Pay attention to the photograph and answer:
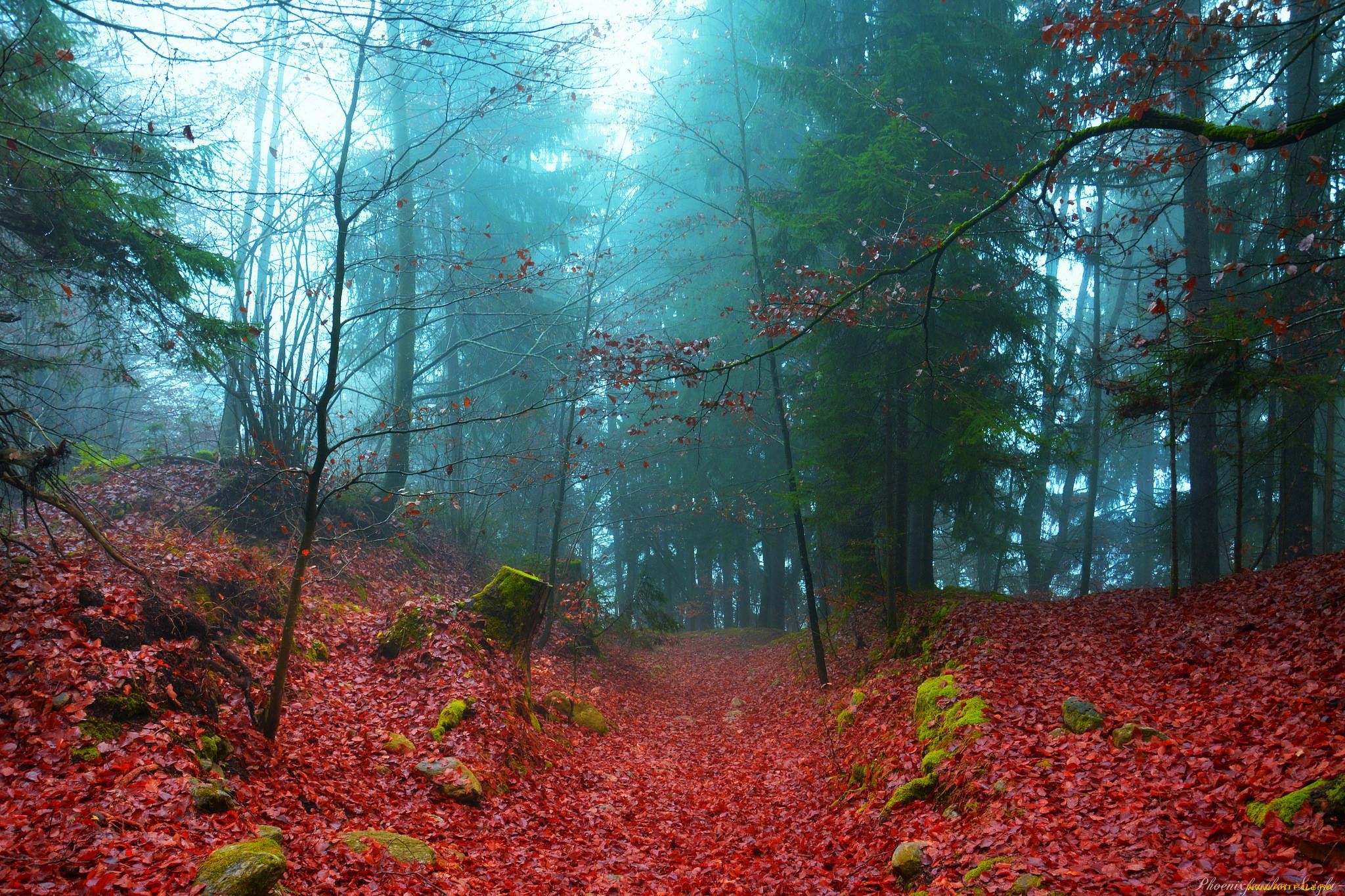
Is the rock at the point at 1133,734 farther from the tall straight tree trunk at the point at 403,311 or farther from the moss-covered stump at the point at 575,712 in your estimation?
the tall straight tree trunk at the point at 403,311

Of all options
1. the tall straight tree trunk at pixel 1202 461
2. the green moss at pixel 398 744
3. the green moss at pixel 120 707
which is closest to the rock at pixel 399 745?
the green moss at pixel 398 744

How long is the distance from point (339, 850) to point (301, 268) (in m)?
9.50

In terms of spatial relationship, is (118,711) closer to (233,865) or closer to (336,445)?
(233,865)

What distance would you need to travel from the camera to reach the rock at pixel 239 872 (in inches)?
151

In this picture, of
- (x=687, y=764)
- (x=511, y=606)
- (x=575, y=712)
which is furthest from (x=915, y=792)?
(x=511, y=606)

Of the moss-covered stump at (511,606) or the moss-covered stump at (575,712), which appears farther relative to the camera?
the moss-covered stump at (575,712)

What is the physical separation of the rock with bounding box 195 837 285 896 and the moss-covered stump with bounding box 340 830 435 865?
1.00 m

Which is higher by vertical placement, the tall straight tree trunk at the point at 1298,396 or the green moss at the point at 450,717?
the tall straight tree trunk at the point at 1298,396

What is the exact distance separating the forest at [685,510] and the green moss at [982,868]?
0.03 meters

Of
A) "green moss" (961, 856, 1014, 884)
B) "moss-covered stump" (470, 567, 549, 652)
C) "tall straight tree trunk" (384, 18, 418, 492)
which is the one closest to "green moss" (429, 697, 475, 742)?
"moss-covered stump" (470, 567, 549, 652)

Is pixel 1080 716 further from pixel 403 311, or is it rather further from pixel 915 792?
pixel 403 311

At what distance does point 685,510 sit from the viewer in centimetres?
1844

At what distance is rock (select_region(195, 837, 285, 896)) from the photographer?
383 cm

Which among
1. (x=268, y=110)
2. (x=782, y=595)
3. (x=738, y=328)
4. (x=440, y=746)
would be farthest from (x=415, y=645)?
(x=268, y=110)
